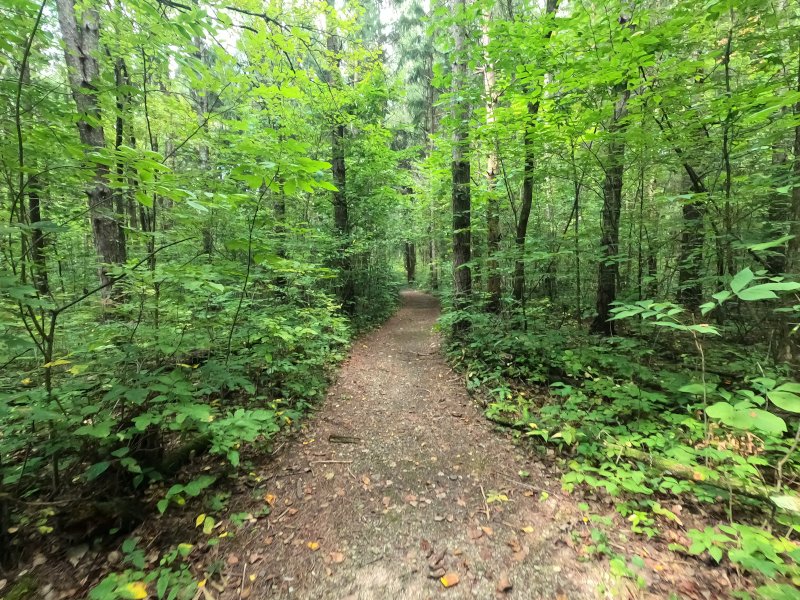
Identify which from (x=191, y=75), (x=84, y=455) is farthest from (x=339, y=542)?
(x=191, y=75)

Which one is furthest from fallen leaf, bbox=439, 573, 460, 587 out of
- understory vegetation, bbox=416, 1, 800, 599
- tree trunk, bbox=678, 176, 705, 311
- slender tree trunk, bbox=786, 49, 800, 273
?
tree trunk, bbox=678, 176, 705, 311

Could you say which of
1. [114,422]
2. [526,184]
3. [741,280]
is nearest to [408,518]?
[114,422]

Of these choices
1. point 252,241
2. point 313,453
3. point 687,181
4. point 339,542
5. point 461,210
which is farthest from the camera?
point 461,210

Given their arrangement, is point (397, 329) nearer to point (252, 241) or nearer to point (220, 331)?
point (220, 331)

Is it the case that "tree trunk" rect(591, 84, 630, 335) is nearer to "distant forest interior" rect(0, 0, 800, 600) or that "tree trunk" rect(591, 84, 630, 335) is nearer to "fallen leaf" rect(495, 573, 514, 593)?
"distant forest interior" rect(0, 0, 800, 600)

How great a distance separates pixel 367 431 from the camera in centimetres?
448

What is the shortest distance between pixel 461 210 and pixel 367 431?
5671 mm

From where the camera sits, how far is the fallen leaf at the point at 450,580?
2287 mm

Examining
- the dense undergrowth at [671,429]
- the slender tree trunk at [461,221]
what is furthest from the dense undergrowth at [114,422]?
the slender tree trunk at [461,221]

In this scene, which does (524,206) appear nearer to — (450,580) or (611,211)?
(611,211)

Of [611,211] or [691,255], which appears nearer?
[691,255]

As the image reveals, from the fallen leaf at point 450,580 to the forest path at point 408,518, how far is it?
0.09ft

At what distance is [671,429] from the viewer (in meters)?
3.68

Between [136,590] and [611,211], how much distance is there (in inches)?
292
